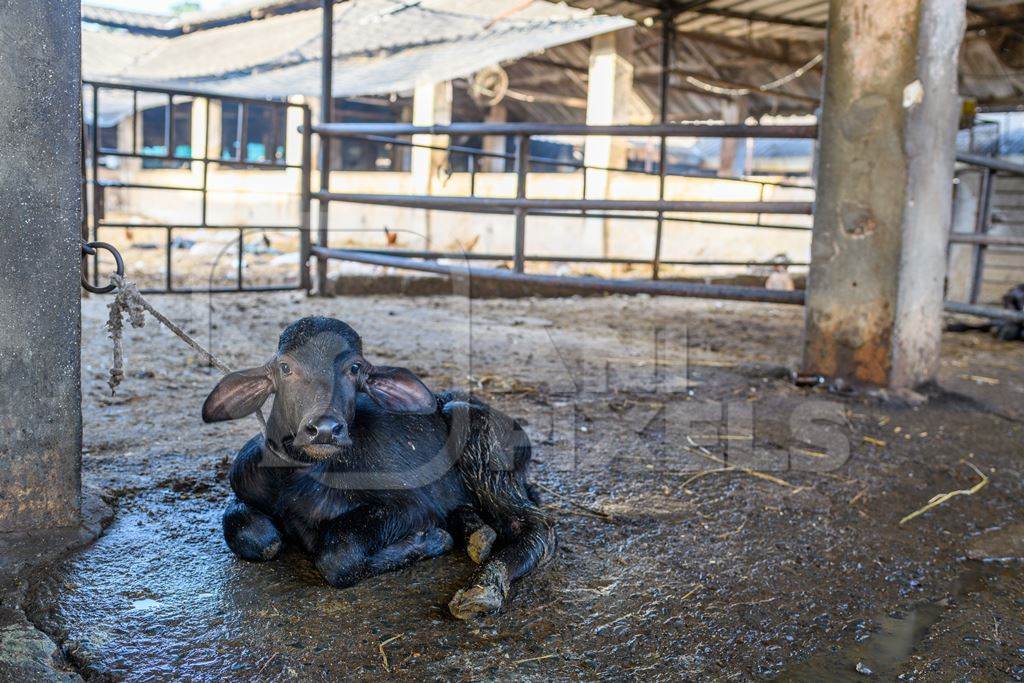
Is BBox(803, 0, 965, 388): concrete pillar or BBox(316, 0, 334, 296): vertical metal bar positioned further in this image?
BBox(316, 0, 334, 296): vertical metal bar

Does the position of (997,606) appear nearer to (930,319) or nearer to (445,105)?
(930,319)

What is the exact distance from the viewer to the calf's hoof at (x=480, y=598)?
168 cm

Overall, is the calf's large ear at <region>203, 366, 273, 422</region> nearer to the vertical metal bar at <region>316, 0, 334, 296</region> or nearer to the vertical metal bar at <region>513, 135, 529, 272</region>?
the vertical metal bar at <region>513, 135, 529, 272</region>

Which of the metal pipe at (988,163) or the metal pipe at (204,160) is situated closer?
the metal pipe at (988,163)

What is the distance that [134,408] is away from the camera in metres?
3.05

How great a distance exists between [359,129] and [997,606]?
4833 millimetres

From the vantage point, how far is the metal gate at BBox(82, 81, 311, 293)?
5.75 meters

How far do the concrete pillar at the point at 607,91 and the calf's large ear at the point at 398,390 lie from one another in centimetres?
840

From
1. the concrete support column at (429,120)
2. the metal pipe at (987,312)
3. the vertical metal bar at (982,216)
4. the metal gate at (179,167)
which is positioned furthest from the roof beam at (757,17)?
the concrete support column at (429,120)

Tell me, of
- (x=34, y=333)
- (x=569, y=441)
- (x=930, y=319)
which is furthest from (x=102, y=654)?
(x=930, y=319)

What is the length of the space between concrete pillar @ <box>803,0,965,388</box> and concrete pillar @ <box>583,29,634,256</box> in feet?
20.9

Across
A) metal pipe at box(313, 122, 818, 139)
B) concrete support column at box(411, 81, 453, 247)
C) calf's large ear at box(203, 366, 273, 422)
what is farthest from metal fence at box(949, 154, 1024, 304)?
concrete support column at box(411, 81, 453, 247)

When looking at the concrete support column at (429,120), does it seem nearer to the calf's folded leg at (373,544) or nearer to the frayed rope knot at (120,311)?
the frayed rope knot at (120,311)

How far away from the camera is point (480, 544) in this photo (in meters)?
1.92
